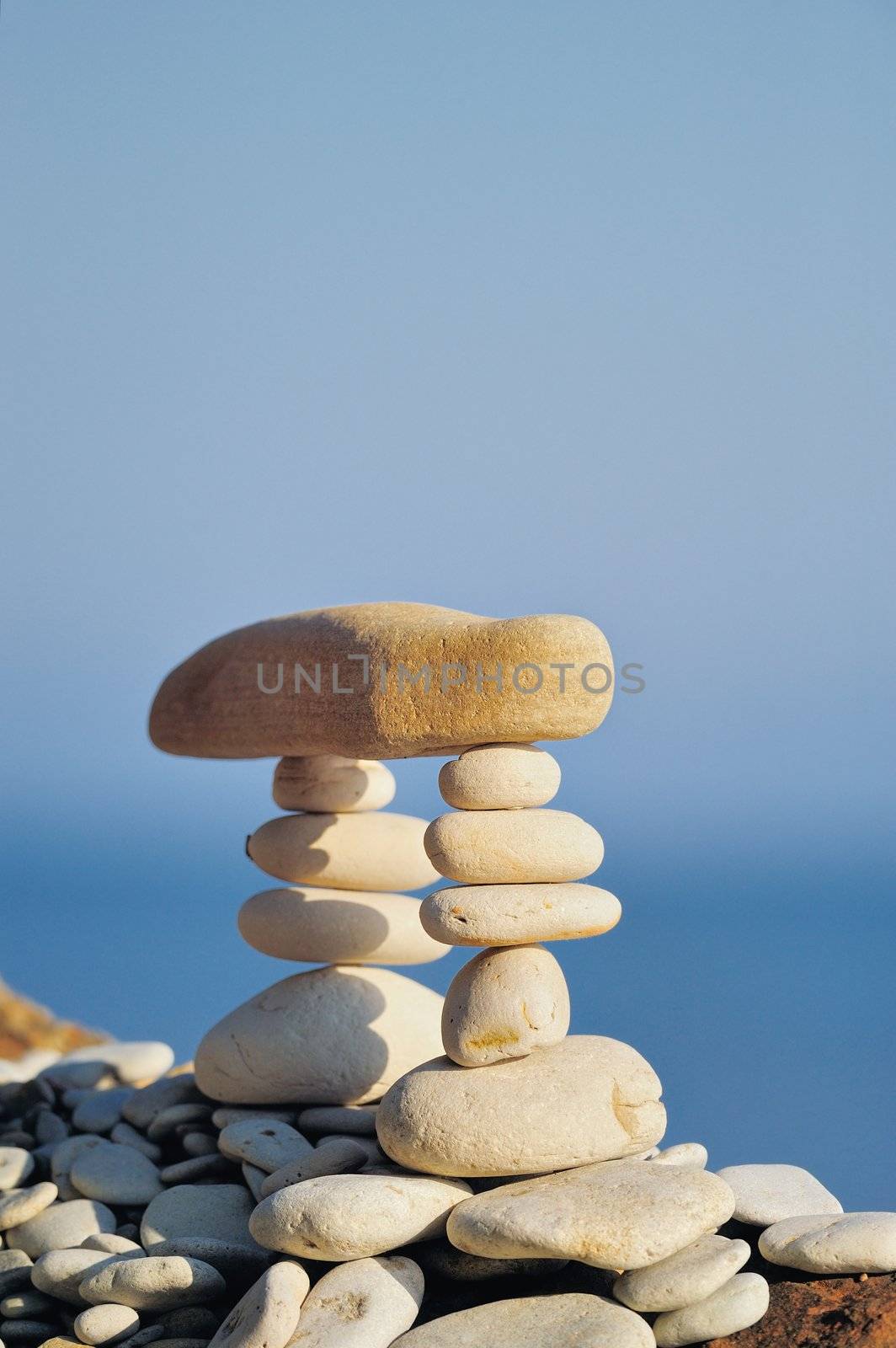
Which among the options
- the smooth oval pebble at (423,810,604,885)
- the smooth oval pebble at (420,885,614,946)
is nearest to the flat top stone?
the smooth oval pebble at (423,810,604,885)

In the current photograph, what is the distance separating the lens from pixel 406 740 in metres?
5.11

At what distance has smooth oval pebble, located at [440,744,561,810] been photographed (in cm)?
490

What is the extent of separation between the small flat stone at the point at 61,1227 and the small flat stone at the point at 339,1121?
35.2 inches

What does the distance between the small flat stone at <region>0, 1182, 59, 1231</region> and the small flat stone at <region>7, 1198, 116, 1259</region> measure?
3cm

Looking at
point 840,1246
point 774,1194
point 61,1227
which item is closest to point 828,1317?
point 840,1246

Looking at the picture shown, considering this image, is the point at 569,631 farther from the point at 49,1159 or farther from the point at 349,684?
the point at 49,1159

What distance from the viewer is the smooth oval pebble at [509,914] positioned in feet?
15.5

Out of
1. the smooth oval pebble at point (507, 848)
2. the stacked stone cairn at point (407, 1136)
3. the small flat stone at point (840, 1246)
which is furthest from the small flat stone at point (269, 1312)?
the small flat stone at point (840, 1246)

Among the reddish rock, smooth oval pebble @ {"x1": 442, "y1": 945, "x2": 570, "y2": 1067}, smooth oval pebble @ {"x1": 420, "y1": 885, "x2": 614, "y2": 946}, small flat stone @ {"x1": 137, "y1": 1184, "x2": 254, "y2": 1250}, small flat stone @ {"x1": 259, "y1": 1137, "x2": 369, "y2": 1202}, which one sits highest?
smooth oval pebble @ {"x1": 420, "y1": 885, "x2": 614, "y2": 946}

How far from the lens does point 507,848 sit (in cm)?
481

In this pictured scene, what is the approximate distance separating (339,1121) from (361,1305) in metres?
1.58

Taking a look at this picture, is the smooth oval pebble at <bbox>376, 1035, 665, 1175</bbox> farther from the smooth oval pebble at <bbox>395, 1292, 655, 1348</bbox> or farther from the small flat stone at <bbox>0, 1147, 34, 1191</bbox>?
the small flat stone at <bbox>0, 1147, 34, 1191</bbox>

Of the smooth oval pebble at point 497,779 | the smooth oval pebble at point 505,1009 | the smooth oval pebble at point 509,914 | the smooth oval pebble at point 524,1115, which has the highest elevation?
the smooth oval pebble at point 497,779

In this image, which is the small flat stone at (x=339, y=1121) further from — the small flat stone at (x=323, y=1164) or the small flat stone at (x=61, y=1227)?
the small flat stone at (x=61, y=1227)
